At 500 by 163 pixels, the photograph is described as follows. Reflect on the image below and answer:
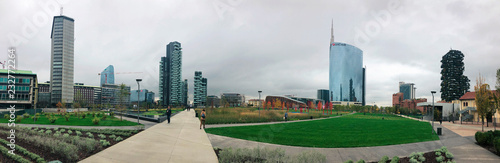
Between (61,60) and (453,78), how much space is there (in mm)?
179133

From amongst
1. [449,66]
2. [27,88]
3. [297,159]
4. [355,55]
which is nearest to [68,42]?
[27,88]

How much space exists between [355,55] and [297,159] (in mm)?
198949

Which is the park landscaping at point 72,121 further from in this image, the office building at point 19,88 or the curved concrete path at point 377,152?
the office building at point 19,88

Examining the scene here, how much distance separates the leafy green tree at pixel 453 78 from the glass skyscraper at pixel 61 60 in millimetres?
170406

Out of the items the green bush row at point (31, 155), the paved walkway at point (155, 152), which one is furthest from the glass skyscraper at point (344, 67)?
the green bush row at point (31, 155)

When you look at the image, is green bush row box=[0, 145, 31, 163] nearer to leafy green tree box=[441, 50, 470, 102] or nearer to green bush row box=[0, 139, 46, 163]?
green bush row box=[0, 139, 46, 163]

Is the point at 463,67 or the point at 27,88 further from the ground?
the point at 463,67

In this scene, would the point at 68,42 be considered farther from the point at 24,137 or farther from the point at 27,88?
the point at 24,137

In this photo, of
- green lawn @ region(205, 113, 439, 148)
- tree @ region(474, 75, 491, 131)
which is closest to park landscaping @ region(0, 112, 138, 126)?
green lawn @ region(205, 113, 439, 148)

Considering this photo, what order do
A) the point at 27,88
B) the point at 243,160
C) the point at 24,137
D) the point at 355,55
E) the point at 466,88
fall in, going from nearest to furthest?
1. the point at 243,160
2. the point at 24,137
3. the point at 27,88
4. the point at 466,88
5. the point at 355,55

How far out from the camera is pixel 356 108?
120m

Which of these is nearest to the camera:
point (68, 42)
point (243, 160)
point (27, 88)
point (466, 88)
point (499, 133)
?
point (243, 160)

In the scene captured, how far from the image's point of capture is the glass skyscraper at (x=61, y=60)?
115562 millimetres

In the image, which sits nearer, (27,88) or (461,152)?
(461,152)
